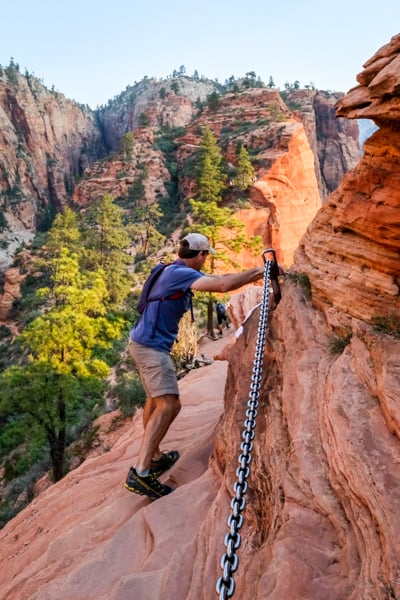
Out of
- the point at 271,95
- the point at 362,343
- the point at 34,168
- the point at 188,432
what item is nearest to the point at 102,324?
the point at 188,432

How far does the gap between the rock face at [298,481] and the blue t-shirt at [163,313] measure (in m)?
0.93

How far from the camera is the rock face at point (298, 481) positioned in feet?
6.64

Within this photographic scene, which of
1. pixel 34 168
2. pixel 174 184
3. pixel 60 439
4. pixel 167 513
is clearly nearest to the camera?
pixel 167 513

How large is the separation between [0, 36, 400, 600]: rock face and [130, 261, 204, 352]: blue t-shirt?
93 cm

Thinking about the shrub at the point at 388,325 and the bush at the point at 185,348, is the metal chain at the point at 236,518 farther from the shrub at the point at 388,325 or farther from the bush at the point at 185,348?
the bush at the point at 185,348

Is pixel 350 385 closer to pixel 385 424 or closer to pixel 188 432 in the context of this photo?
pixel 385 424

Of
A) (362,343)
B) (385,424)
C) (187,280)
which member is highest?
(187,280)

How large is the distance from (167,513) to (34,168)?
266 feet

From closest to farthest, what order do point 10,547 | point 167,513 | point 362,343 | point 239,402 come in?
point 362,343
point 167,513
point 239,402
point 10,547

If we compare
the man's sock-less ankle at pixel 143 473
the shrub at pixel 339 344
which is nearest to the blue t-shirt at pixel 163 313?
the man's sock-less ankle at pixel 143 473

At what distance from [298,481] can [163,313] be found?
1.87m

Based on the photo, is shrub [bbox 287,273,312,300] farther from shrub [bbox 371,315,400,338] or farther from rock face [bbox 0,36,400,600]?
shrub [bbox 371,315,400,338]

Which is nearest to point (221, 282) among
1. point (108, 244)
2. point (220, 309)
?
point (220, 309)

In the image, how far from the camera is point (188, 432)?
5.30m
